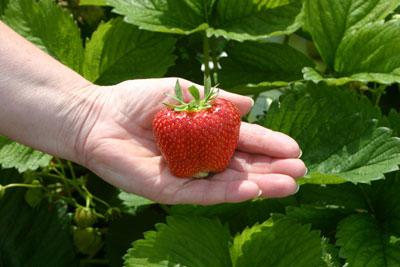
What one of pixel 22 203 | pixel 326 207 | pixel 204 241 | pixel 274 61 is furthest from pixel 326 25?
pixel 22 203

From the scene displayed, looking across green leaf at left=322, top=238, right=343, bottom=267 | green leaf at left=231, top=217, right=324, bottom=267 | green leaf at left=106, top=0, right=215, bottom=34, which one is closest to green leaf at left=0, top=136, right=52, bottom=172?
green leaf at left=106, top=0, right=215, bottom=34

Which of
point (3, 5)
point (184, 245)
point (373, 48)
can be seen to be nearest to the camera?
point (184, 245)

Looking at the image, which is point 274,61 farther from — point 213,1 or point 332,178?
point 332,178

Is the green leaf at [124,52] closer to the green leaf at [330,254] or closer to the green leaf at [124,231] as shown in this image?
the green leaf at [124,231]

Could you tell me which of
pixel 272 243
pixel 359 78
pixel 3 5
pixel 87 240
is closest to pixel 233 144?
pixel 272 243

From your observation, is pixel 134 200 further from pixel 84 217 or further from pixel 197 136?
pixel 197 136

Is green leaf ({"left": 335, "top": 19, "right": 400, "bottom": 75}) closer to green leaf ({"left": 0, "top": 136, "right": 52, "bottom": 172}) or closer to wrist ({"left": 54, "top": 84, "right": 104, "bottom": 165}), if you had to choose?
wrist ({"left": 54, "top": 84, "right": 104, "bottom": 165})
